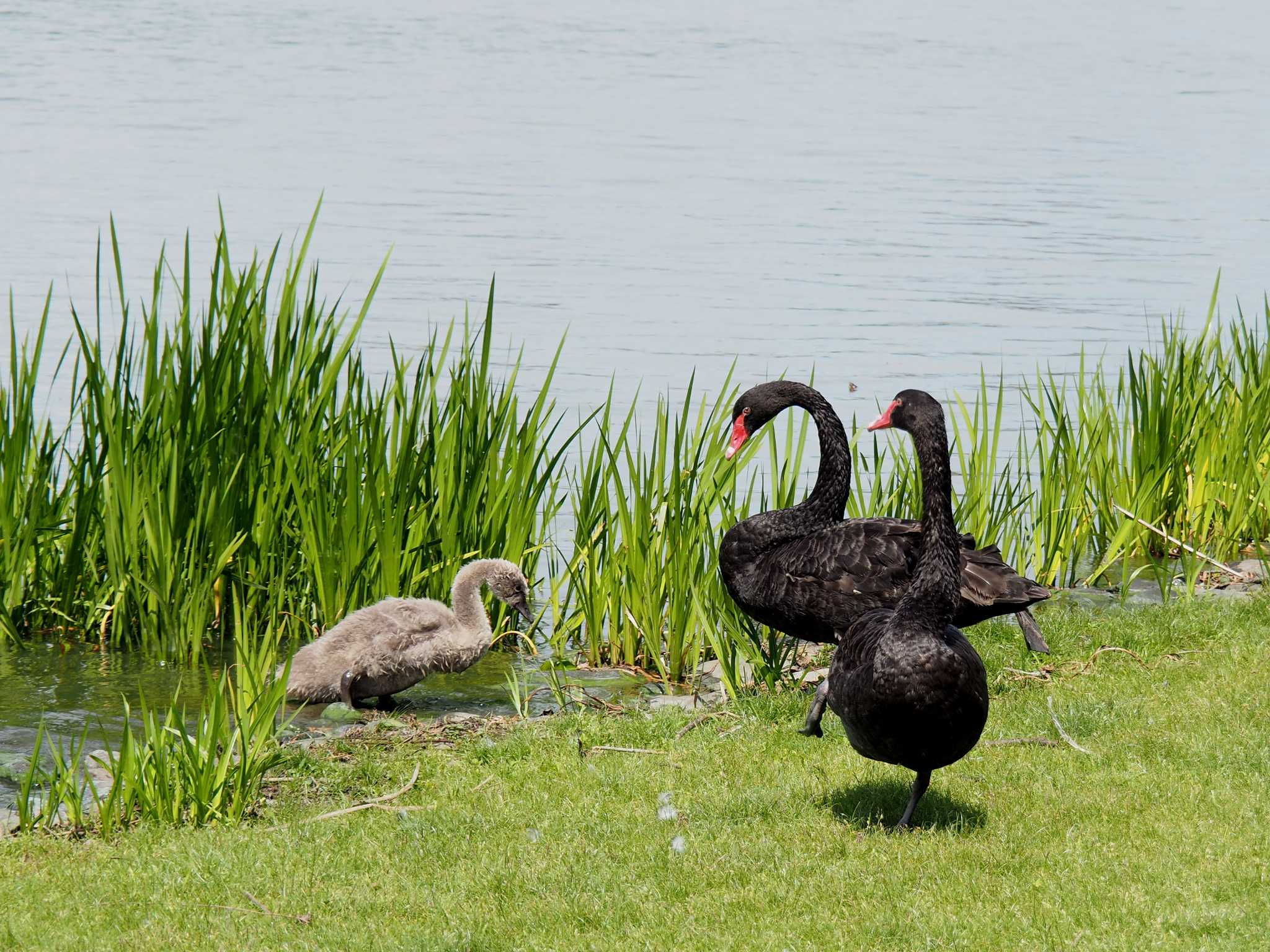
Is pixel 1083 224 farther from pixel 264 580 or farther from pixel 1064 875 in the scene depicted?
pixel 1064 875

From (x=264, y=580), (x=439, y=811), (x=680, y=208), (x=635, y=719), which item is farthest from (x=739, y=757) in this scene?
(x=680, y=208)

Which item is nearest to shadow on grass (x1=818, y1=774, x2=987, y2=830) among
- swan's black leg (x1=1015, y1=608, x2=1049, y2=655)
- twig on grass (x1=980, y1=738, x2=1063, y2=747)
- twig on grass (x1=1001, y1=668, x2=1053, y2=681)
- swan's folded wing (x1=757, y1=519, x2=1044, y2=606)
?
twig on grass (x1=980, y1=738, x2=1063, y2=747)

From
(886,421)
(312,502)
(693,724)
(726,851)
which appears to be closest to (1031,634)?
(693,724)

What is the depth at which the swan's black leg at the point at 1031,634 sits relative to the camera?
7.83 m

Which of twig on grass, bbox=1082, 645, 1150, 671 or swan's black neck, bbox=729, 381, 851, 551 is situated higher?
swan's black neck, bbox=729, 381, 851, 551

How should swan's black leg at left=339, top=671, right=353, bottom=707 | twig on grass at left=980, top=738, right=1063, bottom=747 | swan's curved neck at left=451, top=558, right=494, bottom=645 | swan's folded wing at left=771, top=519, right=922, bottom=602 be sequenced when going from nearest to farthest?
twig on grass at left=980, top=738, right=1063, bottom=747
swan's folded wing at left=771, top=519, right=922, bottom=602
swan's black leg at left=339, top=671, right=353, bottom=707
swan's curved neck at left=451, top=558, right=494, bottom=645

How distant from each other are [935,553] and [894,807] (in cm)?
111

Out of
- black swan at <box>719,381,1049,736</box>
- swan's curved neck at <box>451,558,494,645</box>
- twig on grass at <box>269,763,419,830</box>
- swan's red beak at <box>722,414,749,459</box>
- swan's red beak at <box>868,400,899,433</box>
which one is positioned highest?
swan's red beak at <box>868,400,899,433</box>

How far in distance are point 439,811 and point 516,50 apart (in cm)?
4719

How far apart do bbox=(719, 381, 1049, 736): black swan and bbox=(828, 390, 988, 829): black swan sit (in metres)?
1.05

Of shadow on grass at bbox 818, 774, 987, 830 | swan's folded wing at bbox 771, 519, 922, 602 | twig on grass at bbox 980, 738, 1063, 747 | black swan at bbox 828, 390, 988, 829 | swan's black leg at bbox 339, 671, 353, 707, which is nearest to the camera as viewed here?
black swan at bbox 828, 390, 988, 829

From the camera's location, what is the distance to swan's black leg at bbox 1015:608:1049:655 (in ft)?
25.7

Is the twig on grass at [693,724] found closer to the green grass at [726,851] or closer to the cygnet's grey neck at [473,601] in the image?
the green grass at [726,851]

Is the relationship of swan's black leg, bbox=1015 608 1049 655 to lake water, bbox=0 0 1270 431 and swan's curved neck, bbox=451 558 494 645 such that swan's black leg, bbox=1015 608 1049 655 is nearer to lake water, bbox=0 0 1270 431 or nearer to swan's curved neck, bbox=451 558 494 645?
swan's curved neck, bbox=451 558 494 645
